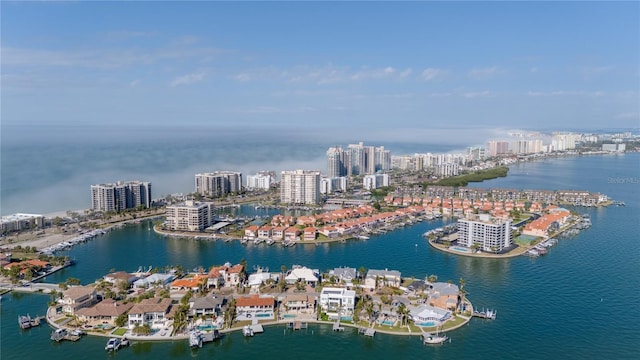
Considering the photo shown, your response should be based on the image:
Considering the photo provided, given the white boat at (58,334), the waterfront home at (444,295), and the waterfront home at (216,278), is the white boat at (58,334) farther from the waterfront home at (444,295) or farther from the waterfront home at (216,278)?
the waterfront home at (444,295)

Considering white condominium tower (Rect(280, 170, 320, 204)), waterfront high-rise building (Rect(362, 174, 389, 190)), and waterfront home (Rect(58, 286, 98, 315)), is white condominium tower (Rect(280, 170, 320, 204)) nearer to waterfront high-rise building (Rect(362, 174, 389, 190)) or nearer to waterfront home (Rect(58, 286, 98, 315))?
waterfront high-rise building (Rect(362, 174, 389, 190))

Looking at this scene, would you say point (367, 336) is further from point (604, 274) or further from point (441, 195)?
point (441, 195)

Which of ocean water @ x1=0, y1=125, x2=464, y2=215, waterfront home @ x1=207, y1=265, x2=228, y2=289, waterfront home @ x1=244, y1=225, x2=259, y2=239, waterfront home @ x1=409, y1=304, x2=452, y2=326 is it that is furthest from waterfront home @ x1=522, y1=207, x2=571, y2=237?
ocean water @ x1=0, y1=125, x2=464, y2=215

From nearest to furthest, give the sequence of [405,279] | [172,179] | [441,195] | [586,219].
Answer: [405,279], [586,219], [441,195], [172,179]

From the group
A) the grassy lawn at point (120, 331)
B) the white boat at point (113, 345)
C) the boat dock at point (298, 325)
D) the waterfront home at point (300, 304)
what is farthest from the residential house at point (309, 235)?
the white boat at point (113, 345)

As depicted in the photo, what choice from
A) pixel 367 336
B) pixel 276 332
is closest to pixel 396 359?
pixel 367 336

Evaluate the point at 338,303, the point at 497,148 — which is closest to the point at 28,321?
the point at 338,303

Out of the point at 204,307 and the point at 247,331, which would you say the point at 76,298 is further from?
the point at 247,331
